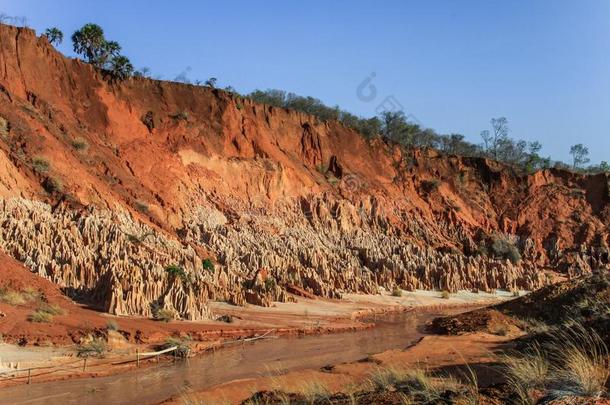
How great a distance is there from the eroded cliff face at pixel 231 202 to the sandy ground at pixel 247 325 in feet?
3.27

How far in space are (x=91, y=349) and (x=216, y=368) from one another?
307 centimetres

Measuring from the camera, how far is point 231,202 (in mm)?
34625

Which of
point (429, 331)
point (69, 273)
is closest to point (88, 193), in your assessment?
point (69, 273)

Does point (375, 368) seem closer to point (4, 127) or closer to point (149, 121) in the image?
point (4, 127)

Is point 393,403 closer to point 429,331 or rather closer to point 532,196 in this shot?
point 429,331

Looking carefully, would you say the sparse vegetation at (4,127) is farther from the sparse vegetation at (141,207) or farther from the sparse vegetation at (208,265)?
the sparse vegetation at (208,265)

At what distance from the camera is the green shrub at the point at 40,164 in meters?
24.7

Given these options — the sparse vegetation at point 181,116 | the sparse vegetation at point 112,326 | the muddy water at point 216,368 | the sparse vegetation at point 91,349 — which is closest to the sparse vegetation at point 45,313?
the sparse vegetation at point 112,326

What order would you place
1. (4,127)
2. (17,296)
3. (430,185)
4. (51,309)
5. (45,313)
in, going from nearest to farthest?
(45,313)
(51,309)
(17,296)
(4,127)
(430,185)

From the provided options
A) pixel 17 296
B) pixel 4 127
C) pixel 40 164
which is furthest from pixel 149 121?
pixel 17 296

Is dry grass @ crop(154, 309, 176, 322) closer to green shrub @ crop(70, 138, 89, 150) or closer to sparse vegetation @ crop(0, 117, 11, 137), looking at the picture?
sparse vegetation @ crop(0, 117, 11, 137)

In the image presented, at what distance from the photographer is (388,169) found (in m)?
48.4

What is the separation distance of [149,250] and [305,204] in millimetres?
16502

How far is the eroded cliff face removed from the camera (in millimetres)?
21406
